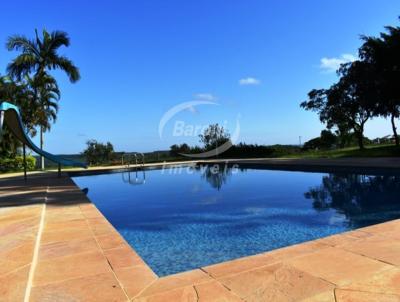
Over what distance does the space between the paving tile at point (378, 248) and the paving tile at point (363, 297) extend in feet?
2.34

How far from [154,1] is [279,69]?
9287 mm

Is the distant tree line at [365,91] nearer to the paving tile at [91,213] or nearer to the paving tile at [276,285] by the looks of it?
the paving tile at [91,213]

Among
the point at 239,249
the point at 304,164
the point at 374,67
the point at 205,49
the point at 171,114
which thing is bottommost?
the point at 239,249

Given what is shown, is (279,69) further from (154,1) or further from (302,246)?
(302,246)

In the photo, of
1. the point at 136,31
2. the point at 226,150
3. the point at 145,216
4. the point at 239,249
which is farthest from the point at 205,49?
the point at 239,249

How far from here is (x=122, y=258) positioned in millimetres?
3314

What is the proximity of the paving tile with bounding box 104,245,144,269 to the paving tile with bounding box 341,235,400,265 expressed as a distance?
2173mm

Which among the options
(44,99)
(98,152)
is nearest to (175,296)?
(44,99)

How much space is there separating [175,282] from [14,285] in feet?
4.19

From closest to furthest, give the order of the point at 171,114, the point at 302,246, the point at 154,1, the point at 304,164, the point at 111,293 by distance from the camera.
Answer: the point at 111,293
the point at 302,246
the point at 154,1
the point at 304,164
the point at 171,114

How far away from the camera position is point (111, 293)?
2.51 m

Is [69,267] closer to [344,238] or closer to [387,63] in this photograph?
[344,238]

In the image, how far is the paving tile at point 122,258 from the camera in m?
3.15

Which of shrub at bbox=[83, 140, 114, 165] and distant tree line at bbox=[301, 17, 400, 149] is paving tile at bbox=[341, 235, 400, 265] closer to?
distant tree line at bbox=[301, 17, 400, 149]
